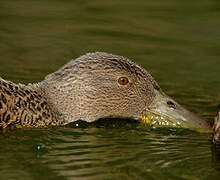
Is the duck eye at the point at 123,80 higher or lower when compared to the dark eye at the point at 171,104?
higher

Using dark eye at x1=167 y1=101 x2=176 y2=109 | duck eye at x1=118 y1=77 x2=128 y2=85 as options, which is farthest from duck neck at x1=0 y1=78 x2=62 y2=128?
dark eye at x1=167 y1=101 x2=176 y2=109

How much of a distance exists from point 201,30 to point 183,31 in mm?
325

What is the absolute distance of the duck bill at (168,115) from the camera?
906cm

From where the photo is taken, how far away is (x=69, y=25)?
44.3 feet

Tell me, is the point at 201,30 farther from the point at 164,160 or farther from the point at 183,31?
A: the point at 164,160

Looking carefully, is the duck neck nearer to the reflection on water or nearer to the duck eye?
the reflection on water

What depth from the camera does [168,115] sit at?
9250 millimetres

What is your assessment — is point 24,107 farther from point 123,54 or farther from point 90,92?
point 123,54

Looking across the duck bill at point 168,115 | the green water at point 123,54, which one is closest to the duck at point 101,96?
the duck bill at point 168,115

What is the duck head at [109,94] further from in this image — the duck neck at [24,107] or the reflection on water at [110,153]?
the reflection on water at [110,153]

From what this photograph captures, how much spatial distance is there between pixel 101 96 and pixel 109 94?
105 mm

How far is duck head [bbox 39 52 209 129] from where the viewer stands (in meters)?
9.19

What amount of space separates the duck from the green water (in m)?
0.18

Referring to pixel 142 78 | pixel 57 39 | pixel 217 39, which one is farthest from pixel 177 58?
pixel 142 78
